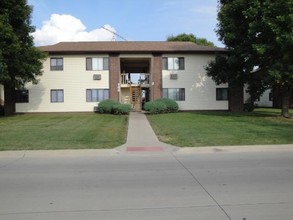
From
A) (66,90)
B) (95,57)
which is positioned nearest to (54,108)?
(66,90)

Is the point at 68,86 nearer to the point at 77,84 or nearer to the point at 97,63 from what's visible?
the point at 77,84

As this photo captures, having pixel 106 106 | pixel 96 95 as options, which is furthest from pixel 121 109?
pixel 96 95

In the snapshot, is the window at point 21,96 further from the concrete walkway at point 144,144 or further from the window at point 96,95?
the concrete walkway at point 144,144

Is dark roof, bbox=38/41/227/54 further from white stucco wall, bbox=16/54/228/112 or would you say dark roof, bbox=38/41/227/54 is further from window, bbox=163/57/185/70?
window, bbox=163/57/185/70

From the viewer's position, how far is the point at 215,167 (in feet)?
34.7

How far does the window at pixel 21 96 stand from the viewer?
3900 centimetres

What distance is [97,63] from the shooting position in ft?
127

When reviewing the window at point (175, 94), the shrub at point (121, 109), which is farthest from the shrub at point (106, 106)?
the window at point (175, 94)

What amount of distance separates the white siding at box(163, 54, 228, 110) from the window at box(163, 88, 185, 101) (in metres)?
0.30

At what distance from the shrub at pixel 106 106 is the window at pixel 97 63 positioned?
12.9 feet

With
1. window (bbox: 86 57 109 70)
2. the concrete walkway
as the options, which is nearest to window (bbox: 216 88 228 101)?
window (bbox: 86 57 109 70)

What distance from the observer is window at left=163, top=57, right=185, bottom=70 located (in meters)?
39.0

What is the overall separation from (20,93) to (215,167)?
31744 millimetres

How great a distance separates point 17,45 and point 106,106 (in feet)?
34.1
